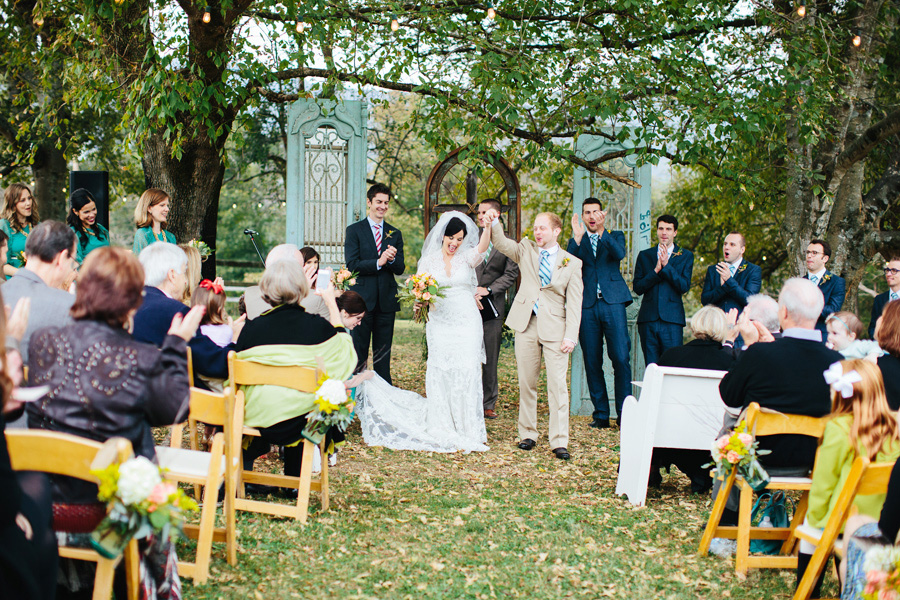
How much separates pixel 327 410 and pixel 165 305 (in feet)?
3.44

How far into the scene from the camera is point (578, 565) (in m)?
4.28

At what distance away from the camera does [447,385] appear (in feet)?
22.9

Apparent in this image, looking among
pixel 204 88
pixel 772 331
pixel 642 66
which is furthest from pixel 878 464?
pixel 204 88

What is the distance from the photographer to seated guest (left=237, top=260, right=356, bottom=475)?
4.54 m

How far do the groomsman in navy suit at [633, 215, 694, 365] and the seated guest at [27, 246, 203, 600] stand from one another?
5767 mm

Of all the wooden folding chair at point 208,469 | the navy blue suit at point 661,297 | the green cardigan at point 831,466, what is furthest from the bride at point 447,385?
the green cardigan at point 831,466

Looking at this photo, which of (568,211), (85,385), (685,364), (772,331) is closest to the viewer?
(85,385)

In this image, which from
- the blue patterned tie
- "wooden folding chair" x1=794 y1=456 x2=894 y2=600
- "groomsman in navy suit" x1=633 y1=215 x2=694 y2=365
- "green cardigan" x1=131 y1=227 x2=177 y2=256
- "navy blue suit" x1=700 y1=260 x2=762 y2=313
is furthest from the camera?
"groomsman in navy suit" x1=633 y1=215 x2=694 y2=365

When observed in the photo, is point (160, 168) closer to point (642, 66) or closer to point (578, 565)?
point (642, 66)

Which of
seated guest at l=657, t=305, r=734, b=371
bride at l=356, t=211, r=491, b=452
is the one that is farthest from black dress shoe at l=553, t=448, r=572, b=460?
seated guest at l=657, t=305, r=734, b=371

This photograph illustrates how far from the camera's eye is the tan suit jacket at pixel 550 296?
6.74m

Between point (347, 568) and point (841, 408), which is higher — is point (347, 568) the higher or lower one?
the lower one

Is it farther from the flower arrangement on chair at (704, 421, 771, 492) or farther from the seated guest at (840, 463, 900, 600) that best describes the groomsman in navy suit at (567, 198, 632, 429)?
the seated guest at (840, 463, 900, 600)

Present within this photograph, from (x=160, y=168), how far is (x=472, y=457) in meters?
4.66
